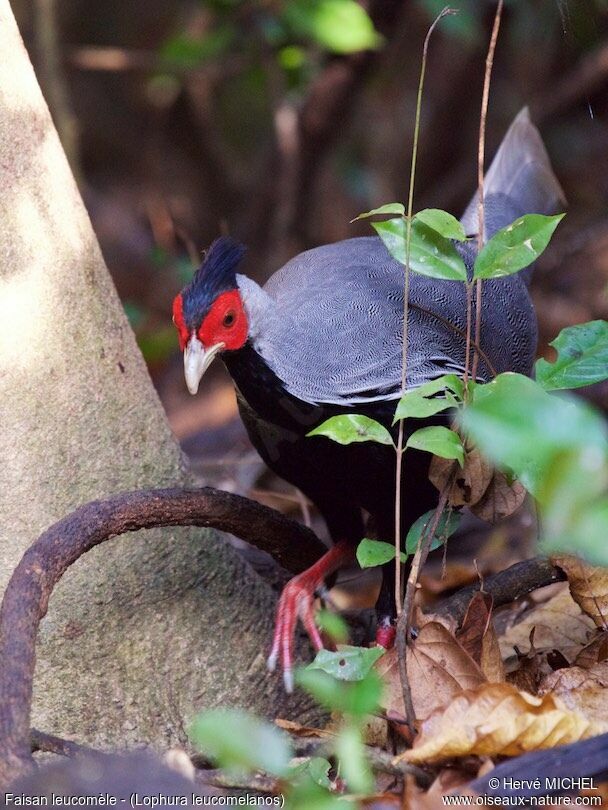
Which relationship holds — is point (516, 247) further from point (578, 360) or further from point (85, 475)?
point (85, 475)

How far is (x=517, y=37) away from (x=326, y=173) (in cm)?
134

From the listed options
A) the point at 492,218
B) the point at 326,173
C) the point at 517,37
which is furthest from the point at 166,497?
the point at 517,37

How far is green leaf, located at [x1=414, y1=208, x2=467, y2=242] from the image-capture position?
6.01ft

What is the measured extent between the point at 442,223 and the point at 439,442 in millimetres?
403

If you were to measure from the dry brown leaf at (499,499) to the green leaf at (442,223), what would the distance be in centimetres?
46

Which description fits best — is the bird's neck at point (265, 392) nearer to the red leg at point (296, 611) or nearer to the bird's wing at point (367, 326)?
the bird's wing at point (367, 326)

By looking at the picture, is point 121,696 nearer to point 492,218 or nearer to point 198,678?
point 198,678

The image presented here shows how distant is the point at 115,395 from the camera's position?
86.4 inches

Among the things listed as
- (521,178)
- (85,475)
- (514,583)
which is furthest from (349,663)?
(521,178)

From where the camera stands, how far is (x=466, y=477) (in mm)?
1927

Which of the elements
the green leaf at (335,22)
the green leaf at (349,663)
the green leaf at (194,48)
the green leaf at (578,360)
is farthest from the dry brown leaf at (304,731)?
the green leaf at (194,48)

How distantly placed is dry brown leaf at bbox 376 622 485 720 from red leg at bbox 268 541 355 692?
1.38ft

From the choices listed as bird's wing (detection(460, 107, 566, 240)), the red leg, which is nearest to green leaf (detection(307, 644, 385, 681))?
the red leg

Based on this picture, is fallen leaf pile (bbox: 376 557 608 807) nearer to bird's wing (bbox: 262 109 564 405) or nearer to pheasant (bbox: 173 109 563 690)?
pheasant (bbox: 173 109 563 690)
